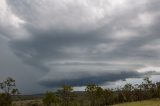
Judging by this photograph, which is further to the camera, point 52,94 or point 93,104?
point 93,104

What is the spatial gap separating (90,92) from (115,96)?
1899 centimetres

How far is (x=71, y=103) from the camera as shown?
568 ft

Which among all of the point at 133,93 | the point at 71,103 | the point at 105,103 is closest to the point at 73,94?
the point at 71,103

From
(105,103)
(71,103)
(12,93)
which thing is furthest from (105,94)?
(12,93)

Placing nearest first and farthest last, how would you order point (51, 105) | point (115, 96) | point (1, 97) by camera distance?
point (1, 97) → point (51, 105) → point (115, 96)

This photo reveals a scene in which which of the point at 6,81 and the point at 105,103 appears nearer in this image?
the point at 6,81

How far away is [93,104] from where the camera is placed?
17800 cm

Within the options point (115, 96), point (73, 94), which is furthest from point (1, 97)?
point (115, 96)

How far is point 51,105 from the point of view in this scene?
172500 mm

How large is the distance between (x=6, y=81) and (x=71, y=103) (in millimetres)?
51991

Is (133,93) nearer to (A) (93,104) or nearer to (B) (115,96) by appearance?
(B) (115,96)

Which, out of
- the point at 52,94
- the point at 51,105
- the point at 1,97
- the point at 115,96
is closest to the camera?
the point at 1,97

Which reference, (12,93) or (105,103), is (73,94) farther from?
(12,93)

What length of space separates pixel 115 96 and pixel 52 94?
42.8m
